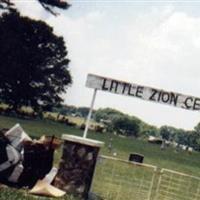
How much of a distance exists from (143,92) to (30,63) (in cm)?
4772

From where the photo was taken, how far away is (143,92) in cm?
1245

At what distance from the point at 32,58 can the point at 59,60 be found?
19.5ft

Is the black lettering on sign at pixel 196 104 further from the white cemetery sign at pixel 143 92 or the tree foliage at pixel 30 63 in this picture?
the tree foliage at pixel 30 63

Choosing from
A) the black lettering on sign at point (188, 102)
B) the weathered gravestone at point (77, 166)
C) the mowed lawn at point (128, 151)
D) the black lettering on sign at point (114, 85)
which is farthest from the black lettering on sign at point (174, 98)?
the mowed lawn at point (128, 151)

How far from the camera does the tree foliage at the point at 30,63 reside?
5451 cm

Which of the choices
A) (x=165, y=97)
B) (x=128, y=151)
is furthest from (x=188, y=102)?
(x=128, y=151)

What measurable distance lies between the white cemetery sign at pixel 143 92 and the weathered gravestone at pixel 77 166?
60 centimetres

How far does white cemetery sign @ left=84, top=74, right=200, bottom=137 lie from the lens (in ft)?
40.5

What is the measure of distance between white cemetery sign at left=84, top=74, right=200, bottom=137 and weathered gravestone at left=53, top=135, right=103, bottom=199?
0.60 m

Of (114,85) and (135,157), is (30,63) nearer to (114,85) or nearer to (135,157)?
(135,157)

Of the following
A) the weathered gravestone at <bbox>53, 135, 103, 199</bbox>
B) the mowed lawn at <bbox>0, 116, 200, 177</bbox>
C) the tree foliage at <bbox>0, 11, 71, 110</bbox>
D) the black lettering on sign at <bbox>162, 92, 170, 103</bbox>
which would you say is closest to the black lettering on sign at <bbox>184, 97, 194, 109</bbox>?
the black lettering on sign at <bbox>162, 92, 170, 103</bbox>

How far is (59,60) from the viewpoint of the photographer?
6519cm

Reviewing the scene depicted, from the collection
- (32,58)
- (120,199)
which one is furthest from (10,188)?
(32,58)

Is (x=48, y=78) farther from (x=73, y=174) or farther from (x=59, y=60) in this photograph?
(x=73, y=174)
